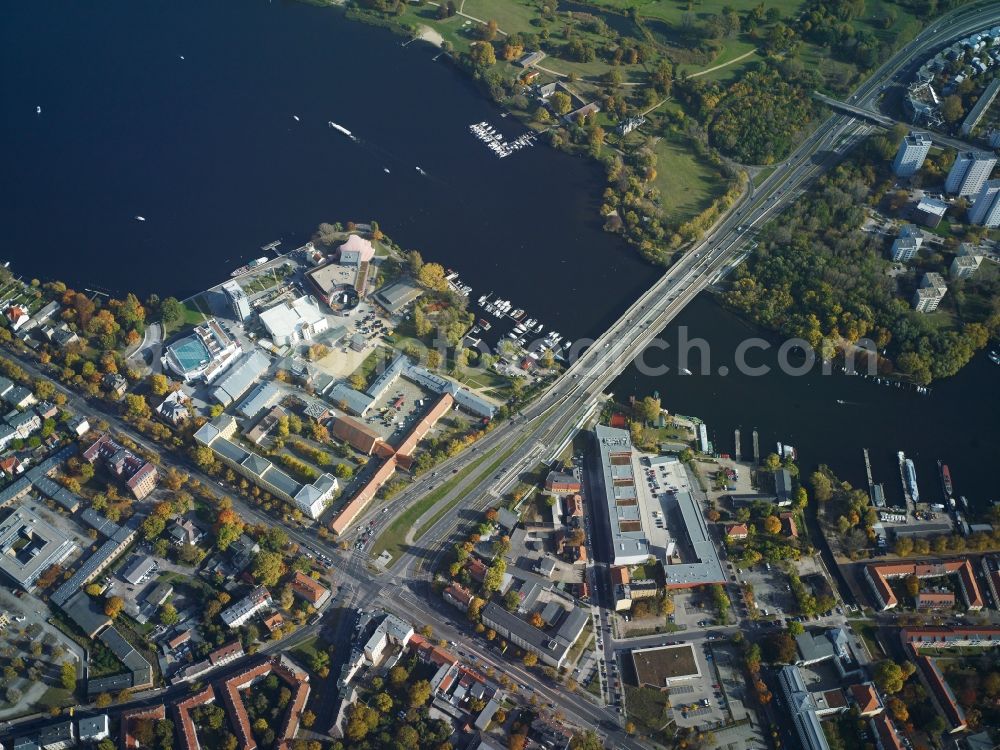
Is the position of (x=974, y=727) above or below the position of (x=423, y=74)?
below

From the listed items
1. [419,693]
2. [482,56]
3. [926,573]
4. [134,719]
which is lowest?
[134,719]

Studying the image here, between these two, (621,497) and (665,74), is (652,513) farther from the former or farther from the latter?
(665,74)

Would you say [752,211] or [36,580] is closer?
[36,580]

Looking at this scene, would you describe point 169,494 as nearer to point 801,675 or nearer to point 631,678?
point 631,678

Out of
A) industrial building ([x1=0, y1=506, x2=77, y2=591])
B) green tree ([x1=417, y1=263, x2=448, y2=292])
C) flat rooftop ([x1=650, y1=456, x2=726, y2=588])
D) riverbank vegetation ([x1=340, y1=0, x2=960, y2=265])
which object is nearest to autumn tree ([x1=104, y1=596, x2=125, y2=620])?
industrial building ([x1=0, y1=506, x2=77, y2=591])

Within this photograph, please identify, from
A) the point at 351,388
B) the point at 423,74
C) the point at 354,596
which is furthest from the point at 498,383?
the point at 423,74

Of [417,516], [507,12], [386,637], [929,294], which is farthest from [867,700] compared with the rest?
[507,12]

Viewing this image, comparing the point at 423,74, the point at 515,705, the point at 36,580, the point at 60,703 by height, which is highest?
the point at 423,74
